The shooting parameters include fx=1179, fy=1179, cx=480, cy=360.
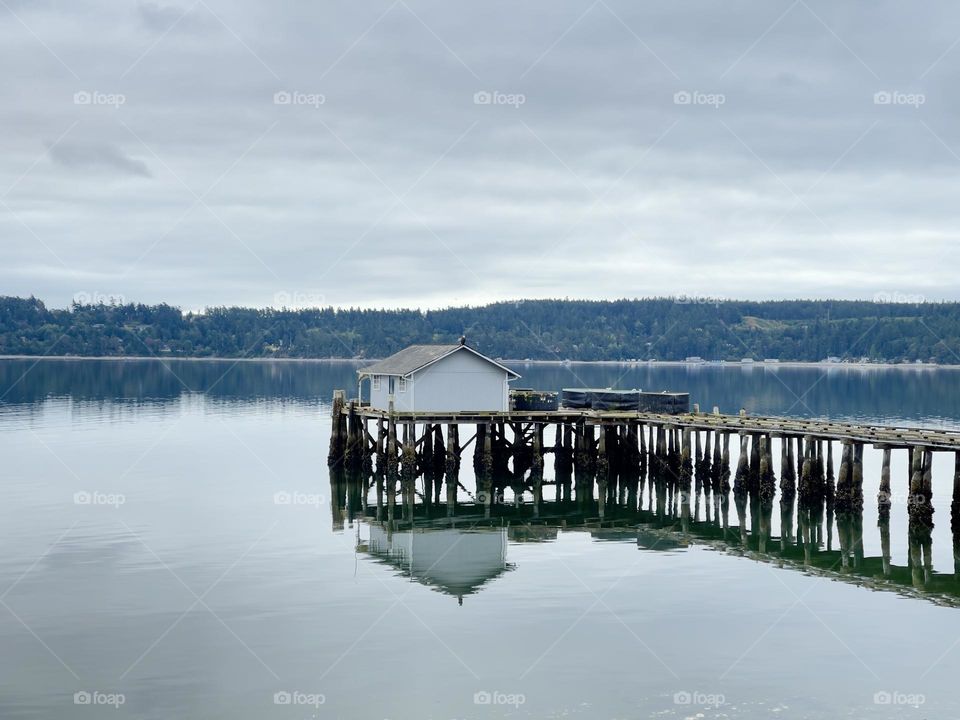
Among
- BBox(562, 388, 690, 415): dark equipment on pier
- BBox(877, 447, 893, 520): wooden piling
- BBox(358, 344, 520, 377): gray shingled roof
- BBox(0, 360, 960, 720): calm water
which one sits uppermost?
BBox(358, 344, 520, 377): gray shingled roof

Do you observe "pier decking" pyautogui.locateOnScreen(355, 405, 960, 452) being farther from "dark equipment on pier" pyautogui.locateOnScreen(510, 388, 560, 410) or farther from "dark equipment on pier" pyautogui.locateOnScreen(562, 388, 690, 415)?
"dark equipment on pier" pyautogui.locateOnScreen(562, 388, 690, 415)

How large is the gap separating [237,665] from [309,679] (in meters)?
2.06

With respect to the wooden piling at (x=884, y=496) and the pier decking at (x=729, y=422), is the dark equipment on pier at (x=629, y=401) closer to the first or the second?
the pier decking at (x=729, y=422)

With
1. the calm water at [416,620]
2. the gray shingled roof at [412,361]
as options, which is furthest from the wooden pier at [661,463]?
the gray shingled roof at [412,361]

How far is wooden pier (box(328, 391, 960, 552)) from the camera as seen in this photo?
1848 inches

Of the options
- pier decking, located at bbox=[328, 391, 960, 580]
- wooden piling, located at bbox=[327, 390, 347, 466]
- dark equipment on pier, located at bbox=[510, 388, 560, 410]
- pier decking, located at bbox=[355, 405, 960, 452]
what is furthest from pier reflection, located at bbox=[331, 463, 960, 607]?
wooden piling, located at bbox=[327, 390, 347, 466]

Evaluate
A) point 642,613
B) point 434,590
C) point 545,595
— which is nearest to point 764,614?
point 642,613

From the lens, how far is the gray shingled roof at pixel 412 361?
60.4 m

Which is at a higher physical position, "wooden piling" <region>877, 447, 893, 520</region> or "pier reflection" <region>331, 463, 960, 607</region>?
"wooden piling" <region>877, 447, 893, 520</region>

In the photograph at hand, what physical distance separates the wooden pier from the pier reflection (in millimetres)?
253

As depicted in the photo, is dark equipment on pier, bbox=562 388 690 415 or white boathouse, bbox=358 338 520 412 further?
dark equipment on pier, bbox=562 388 690 415

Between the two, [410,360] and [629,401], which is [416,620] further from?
[629,401]

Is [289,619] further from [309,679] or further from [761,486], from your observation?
[761,486]

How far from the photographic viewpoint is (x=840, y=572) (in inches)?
1532
